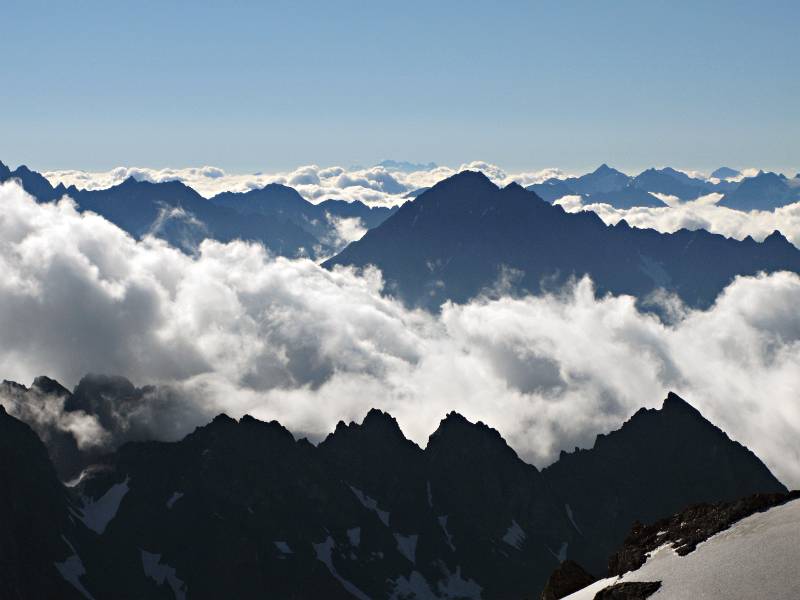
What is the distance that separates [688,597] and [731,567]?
6964mm

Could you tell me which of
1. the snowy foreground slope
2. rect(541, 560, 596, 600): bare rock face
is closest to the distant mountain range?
the snowy foreground slope

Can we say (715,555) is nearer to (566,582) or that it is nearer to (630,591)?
(630,591)

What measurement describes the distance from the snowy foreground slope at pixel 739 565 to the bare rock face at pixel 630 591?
1.17m

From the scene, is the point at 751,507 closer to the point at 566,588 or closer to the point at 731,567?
the point at 731,567

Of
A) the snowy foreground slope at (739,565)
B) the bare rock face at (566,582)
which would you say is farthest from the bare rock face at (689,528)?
the bare rock face at (566,582)

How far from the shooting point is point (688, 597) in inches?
3302

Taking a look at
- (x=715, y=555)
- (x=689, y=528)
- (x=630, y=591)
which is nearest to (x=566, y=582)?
(x=689, y=528)

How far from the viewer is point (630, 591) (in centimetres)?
9112

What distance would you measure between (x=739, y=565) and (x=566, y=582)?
136 ft

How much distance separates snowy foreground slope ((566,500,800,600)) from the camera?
8269cm

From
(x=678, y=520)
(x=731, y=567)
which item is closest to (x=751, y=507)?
(x=678, y=520)

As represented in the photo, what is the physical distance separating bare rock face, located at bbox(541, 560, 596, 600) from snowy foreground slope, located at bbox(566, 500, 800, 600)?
20087 millimetres

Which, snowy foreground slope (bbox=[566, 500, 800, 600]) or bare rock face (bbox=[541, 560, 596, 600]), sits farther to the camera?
bare rock face (bbox=[541, 560, 596, 600])

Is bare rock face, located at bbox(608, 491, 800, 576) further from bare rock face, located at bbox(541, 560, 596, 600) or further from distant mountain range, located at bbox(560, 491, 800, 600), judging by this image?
bare rock face, located at bbox(541, 560, 596, 600)
